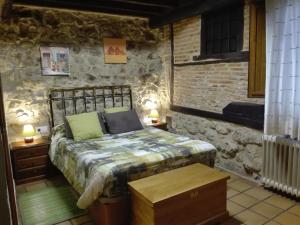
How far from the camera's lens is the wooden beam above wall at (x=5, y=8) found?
2.84m

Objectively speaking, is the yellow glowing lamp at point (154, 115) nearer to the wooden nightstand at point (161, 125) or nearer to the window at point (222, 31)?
the wooden nightstand at point (161, 125)

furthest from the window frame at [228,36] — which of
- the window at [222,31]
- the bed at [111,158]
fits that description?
the bed at [111,158]

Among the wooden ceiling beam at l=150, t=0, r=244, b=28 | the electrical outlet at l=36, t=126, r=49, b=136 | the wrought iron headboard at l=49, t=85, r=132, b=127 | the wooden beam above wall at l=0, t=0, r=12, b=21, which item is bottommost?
the electrical outlet at l=36, t=126, r=49, b=136

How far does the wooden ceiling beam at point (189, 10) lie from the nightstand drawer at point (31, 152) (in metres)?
2.79

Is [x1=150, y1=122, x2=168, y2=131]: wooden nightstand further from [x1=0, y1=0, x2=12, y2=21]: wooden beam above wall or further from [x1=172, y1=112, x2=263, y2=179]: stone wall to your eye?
[x1=0, y1=0, x2=12, y2=21]: wooden beam above wall

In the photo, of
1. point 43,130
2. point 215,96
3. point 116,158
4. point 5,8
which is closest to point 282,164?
point 215,96

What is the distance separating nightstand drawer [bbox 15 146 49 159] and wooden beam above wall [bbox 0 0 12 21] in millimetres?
1808

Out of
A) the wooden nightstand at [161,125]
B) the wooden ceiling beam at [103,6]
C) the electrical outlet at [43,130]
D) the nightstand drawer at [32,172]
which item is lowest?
the nightstand drawer at [32,172]

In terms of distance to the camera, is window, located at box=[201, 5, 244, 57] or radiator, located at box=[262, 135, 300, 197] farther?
window, located at box=[201, 5, 244, 57]

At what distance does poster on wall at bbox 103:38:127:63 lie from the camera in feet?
13.9

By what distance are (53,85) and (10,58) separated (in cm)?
68

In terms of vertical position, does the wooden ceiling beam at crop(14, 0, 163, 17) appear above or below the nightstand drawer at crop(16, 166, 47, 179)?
above

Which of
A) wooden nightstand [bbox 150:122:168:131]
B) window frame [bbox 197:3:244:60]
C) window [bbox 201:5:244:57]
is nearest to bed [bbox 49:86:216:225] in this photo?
wooden nightstand [bbox 150:122:168:131]

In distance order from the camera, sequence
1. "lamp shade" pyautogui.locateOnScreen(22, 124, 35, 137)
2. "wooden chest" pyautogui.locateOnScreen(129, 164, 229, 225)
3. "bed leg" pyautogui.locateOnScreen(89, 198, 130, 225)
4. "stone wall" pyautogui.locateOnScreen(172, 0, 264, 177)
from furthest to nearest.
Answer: "lamp shade" pyautogui.locateOnScreen(22, 124, 35, 137) < "stone wall" pyautogui.locateOnScreen(172, 0, 264, 177) < "bed leg" pyautogui.locateOnScreen(89, 198, 130, 225) < "wooden chest" pyautogui.locateOnScreen(129, 164, 229, 225)
